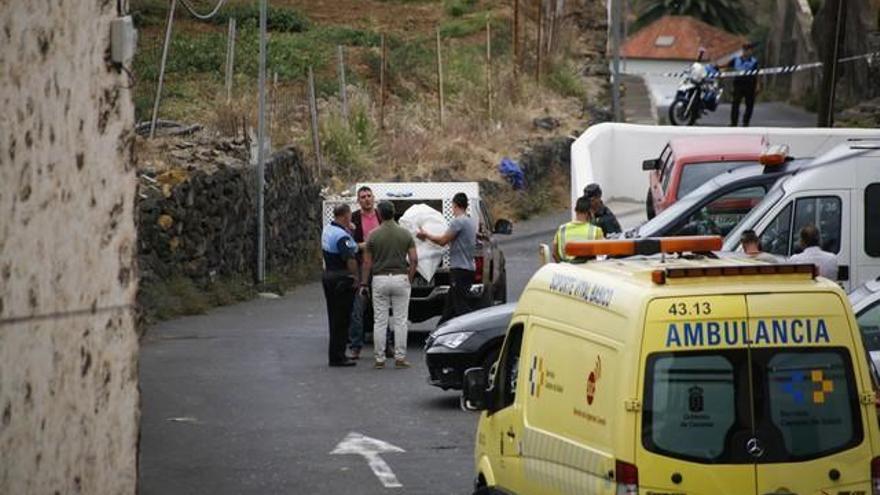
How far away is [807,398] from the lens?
Answer: 386 inches

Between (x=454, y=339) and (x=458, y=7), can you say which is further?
(x=458, y=7)

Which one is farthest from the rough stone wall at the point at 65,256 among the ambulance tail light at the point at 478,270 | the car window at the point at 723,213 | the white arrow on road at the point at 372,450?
the ambulance tail light at the point at 478,270

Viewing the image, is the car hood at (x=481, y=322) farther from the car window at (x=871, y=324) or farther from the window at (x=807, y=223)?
the car window at (x=871, y=324)

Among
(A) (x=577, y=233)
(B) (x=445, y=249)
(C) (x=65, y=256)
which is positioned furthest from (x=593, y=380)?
(B) (x=445, y=249)

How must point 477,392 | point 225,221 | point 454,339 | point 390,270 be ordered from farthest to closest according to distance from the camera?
1. point 225,221
2. point 390,270
3. point 454,339
4. point 477,392

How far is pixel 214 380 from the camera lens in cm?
2094

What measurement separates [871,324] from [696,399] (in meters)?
6.24

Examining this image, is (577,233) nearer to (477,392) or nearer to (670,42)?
(477,392)

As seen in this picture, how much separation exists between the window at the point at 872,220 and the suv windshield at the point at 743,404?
10178 millimetres

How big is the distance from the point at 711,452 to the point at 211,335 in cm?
1625

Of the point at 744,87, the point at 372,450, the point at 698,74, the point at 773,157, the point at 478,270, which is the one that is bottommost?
the point at 372,450

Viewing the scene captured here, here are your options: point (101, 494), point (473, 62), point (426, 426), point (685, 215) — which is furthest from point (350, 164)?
point (101, 494)

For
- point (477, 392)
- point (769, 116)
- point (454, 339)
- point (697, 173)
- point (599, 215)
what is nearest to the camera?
point (477, 392)

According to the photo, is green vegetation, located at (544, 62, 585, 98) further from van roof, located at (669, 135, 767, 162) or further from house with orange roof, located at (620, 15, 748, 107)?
house with orange roof, located at (620, 15, 748, 107)
